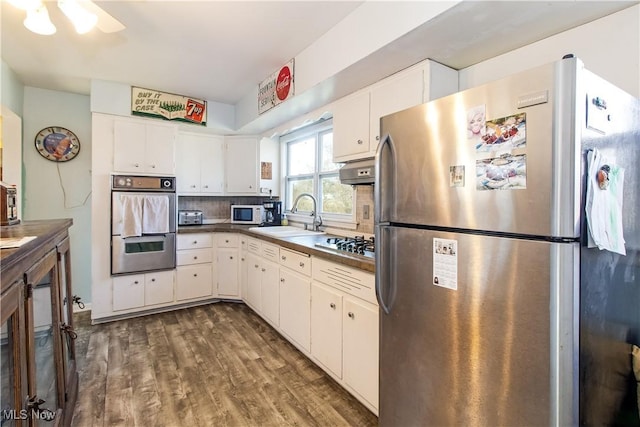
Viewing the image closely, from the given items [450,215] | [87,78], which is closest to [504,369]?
[450,215]

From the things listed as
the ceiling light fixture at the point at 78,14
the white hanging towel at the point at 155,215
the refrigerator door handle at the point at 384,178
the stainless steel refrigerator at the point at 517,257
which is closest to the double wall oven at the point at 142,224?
the white hanging towel at the point at 155,215

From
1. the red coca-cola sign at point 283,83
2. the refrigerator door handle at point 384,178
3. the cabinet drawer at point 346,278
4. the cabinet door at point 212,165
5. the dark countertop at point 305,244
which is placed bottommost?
the cabinet drawer at point 346,278

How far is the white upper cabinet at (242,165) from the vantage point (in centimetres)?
414

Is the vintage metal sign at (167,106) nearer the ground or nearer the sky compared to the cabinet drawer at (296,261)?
nearer the sky

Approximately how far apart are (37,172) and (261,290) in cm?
278

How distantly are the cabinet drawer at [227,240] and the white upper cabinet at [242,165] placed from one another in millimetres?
635

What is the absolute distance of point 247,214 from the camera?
417 cm

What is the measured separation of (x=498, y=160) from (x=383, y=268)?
66 centimetres

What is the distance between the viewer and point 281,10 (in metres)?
2.00

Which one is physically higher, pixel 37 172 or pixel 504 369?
pixel 37 172

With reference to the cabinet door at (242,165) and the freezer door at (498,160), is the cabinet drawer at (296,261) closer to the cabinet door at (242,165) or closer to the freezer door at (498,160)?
the freezer door at (498,160)

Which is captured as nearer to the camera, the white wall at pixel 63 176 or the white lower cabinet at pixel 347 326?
the white lower cabinet at pixel 347 326

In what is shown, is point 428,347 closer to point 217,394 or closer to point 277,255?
point 217,394

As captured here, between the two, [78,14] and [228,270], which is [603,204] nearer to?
[78,14]
